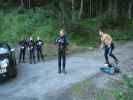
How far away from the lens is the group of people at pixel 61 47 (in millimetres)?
15680

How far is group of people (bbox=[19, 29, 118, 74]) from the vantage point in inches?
617

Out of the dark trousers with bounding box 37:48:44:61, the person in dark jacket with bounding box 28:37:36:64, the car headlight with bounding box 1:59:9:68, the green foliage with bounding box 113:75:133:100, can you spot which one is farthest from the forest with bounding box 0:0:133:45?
the green foliage with bounding box 113:75:133:100

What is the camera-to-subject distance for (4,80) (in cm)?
1536

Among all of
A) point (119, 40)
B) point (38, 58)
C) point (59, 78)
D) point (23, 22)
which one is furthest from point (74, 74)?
point (23, 22)

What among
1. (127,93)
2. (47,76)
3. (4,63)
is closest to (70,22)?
(47,76)

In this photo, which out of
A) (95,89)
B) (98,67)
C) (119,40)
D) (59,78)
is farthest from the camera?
(119,40)

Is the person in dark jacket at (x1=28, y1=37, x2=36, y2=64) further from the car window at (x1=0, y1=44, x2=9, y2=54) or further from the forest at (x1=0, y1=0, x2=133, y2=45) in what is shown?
the forest at (x1=0, y1=0, x2=133, y2=45)

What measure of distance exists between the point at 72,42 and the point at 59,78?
341 inches

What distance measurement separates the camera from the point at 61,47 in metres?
15.6

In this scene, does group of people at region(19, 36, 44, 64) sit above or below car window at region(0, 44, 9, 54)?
below

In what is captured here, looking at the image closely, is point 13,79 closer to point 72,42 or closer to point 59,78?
point 59,78

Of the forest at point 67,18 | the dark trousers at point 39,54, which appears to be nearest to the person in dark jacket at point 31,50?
the dark trousers at point 39,54

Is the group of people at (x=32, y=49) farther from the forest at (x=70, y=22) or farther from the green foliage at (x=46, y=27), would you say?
the green foliage at (x=46, y=27)

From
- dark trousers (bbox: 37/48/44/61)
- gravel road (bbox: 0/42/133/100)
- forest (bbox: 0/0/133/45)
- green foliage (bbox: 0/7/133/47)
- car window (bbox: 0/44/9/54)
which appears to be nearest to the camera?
gravel road (bbox: 0/42/133/100)
